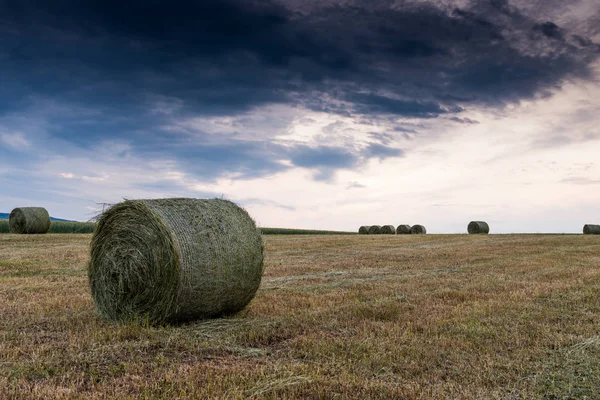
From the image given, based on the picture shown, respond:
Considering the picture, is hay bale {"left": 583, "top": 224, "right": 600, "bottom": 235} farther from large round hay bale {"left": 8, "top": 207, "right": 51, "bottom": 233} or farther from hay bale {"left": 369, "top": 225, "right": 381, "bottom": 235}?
large round hay bale {"left": 8, "top": 207, "right": 51, "bottom": 233}

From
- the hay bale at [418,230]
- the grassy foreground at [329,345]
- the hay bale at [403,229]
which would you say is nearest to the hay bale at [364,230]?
the hay bale at [403,229]

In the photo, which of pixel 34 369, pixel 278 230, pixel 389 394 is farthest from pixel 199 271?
pixel 278 230

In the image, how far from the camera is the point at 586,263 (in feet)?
50.4

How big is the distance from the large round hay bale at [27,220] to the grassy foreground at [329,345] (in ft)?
71.8

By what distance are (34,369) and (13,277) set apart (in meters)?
8.30

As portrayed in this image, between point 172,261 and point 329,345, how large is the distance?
9.01ft

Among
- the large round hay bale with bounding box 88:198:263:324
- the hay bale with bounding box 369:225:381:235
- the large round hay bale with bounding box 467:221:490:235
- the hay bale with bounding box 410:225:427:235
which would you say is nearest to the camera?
the large round hay bale with bounding box 88:198:263:324

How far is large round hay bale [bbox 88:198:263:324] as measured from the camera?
7.24m

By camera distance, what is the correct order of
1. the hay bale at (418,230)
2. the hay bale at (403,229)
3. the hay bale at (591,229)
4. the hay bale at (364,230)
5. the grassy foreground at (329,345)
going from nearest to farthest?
the grassy foreground at (329,345) < the hay bale at (591,229) < the hay bale at (418,230) < the hay bale at (403,229) < the hay bale at (364,230)

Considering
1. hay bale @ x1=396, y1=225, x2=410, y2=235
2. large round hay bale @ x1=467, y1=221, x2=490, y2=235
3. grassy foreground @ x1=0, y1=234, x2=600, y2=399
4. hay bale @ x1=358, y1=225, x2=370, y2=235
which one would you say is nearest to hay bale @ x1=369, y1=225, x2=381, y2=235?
hay bale @ x1=358, y1=225, x2=370, y2=235

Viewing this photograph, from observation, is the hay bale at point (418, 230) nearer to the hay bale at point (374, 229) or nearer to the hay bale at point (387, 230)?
the hay bale at point (387, 230)

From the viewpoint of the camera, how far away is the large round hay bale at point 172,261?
724 centimetres

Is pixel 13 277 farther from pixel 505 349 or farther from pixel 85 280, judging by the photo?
pixel 505 349

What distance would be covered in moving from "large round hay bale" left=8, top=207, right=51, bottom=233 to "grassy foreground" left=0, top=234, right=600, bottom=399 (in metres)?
21.9
